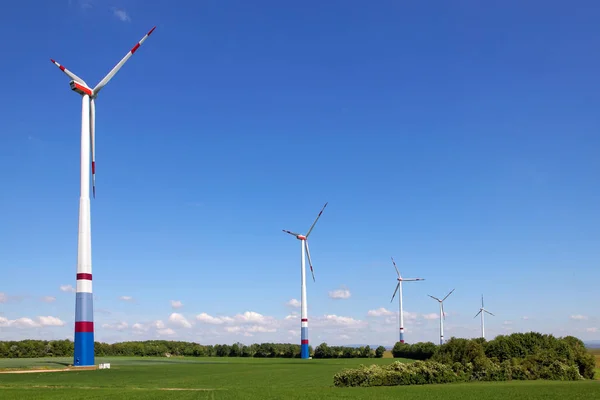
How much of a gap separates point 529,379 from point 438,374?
11823mm

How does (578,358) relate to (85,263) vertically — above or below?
below

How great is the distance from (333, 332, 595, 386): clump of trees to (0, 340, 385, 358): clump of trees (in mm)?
64722

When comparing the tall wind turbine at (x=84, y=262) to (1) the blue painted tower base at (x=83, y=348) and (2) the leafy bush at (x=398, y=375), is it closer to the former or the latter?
(1) the blue painted tower base at (x=83, y=348)

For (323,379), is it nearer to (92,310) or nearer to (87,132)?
(92,310)

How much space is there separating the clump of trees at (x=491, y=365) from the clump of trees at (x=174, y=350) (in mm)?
64722

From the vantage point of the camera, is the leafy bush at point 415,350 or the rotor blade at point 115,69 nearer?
the rotor blade at point 115,69

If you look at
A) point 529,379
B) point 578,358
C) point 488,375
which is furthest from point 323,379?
point 578,358

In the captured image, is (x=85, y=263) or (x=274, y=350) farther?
(x=274, y=350)

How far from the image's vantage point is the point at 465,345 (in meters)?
67.7

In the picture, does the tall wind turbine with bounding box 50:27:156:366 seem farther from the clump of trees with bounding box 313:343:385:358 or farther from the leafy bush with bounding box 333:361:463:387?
the clump of trees with bounding box 313:343:385:358

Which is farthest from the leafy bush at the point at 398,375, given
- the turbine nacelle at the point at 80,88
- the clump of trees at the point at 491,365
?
the turbine nacelle at the point at 80,88

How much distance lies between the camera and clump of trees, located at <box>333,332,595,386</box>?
172 ft

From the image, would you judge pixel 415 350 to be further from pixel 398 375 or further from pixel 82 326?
pixel 82 326

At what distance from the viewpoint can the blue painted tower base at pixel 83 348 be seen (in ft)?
207
